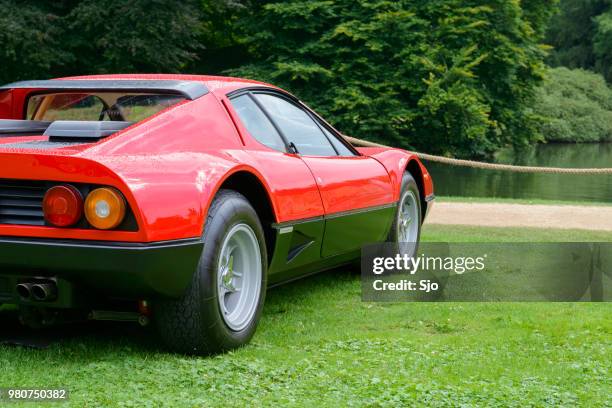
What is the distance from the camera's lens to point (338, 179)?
5.58m

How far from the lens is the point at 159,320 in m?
4.14

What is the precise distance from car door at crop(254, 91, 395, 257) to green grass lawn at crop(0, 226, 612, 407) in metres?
0.54

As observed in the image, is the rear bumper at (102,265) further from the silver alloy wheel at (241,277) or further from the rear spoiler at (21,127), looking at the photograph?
the rear spoiler at (21,127)

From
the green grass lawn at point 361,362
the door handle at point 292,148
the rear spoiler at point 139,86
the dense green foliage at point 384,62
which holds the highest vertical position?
the dense green foliage at point 384,62

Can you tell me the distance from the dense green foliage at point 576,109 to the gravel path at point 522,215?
36838 millimetres

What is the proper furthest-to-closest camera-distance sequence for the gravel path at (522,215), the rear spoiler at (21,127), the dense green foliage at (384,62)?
the dense green foliage at (384,62) < the gravel path at (522,215) < the rear spoiler at (21,127)

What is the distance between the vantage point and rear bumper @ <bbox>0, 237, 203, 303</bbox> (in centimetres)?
373

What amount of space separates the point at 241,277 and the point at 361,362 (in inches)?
31.1

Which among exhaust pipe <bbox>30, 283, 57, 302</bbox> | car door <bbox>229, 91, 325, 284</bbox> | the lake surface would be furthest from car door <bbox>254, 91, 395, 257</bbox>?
the lake surface

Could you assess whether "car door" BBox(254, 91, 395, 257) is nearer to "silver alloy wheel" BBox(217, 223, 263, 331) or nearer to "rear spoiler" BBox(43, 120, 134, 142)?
"silver alloy wheel" BBox(217, 223, 263, 331)

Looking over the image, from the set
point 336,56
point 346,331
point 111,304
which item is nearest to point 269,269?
point 346,331

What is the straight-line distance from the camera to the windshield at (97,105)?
4762 millimetres

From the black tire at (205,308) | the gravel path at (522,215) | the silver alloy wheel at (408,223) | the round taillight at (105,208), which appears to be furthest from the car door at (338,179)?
the gravel path at (522,215)

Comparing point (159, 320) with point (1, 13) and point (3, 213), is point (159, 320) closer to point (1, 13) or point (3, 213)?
point (3, 213)
